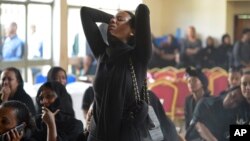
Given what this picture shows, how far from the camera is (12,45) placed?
6543 millimetres

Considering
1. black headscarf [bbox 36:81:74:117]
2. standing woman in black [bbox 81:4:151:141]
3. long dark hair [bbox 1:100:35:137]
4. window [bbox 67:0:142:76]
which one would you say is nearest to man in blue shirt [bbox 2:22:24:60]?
window [bbox 67:0:142:76]

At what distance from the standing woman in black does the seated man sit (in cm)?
151

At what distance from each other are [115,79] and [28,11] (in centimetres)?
506

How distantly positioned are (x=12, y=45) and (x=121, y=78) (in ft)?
15.8

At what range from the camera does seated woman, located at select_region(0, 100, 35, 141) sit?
2.22 m

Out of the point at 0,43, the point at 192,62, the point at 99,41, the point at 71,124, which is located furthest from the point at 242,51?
the point at 99,41

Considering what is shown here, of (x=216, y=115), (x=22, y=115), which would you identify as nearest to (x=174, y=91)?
(x=216, y=115)

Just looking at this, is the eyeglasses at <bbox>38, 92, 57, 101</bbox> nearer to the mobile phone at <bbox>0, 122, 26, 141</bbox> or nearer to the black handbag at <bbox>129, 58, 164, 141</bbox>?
the mobile phone at <bbox>0, 122, 26, 141</bbox>

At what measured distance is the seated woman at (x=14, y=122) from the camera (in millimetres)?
2221

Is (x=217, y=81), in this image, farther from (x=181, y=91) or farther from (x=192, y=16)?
(x=192, y=16)

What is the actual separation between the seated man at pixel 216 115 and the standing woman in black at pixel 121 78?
1.51m

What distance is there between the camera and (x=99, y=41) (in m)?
2.18

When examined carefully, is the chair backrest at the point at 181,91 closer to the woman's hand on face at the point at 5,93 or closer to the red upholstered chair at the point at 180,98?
the red upholstered chair at the point at 180,98

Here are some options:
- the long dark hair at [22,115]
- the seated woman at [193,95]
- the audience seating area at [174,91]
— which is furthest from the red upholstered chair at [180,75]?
the long dark hair at [22,115]
